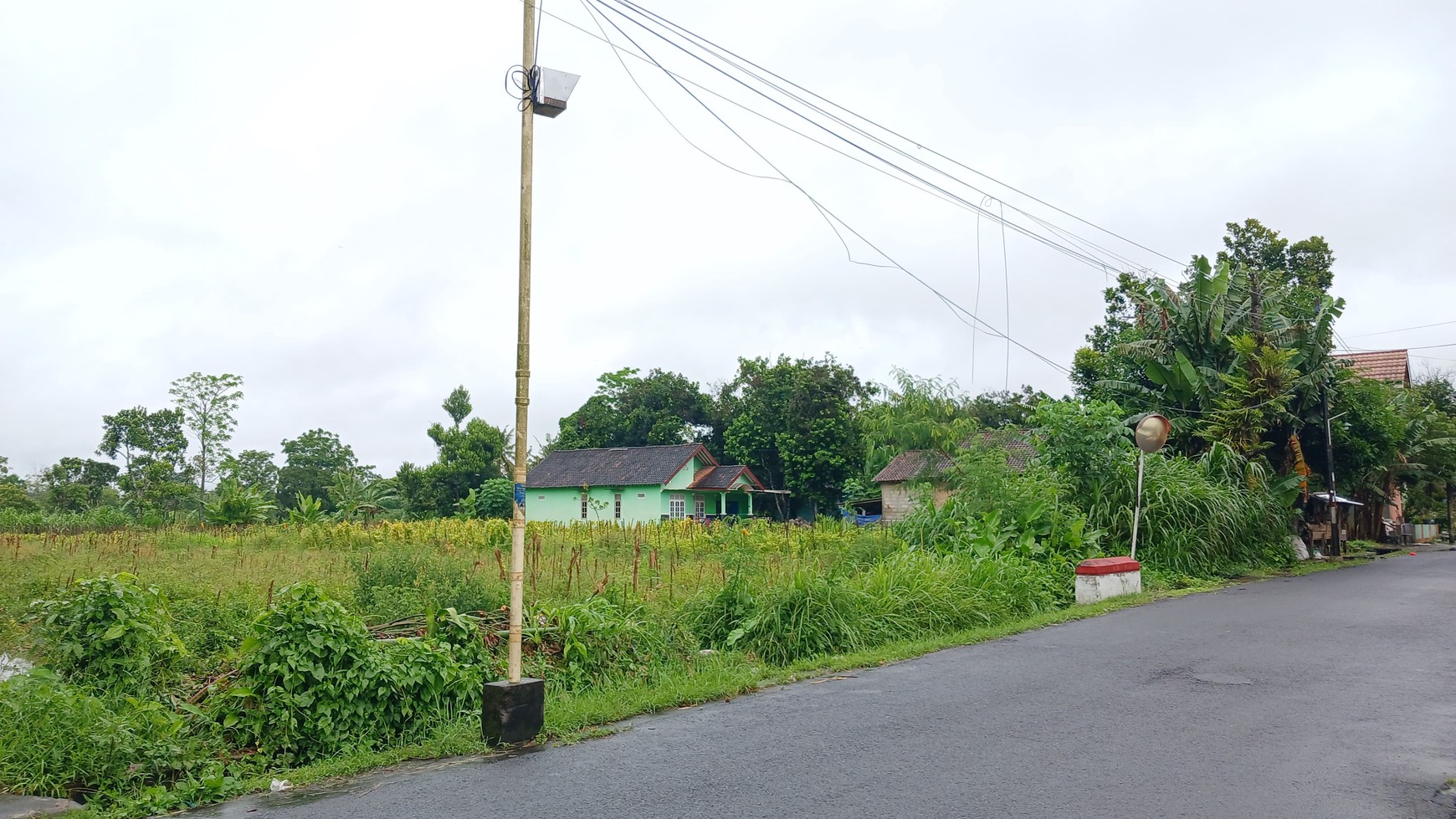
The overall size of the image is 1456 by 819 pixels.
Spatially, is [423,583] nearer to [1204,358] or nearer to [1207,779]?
[1207,779]

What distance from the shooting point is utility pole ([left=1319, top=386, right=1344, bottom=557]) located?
25.6 meters

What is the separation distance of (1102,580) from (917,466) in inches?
711

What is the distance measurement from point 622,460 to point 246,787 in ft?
154

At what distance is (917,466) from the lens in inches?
1286

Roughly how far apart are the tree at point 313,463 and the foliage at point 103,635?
2657 inches

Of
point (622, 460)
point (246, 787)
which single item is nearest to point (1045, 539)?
point (246, 787)

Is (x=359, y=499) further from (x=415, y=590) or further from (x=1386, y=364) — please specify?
(x=1386, y=364)

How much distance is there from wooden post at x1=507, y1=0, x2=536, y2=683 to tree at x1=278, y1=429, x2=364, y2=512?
68656mm

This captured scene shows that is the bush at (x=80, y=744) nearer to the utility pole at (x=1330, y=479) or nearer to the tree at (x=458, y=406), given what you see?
the utility pole at (x=1330, y=479)

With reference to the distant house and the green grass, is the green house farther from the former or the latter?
the green grass

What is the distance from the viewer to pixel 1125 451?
61.8 ft

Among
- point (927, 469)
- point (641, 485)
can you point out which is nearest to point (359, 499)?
point (641, 485)

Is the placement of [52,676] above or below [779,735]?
above

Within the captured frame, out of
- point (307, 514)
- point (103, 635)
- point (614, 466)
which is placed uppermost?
point (614, 466)
